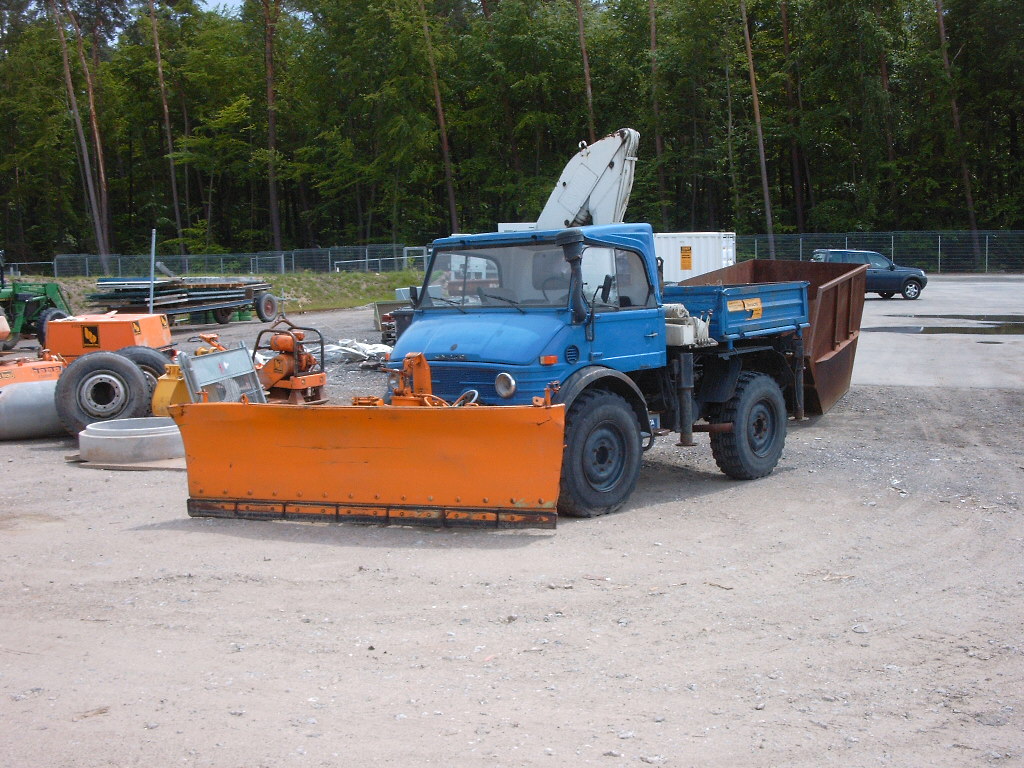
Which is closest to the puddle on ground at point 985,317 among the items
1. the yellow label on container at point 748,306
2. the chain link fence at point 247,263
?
the yellow label on container at point 748,306

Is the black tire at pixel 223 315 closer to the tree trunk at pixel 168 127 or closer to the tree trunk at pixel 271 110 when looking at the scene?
the tree trunk at pixel 271 110

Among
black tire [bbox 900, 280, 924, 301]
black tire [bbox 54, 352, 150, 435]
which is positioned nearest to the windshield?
black tire [bbox 54, 352, 150, 435]

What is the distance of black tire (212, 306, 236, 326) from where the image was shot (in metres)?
31.3

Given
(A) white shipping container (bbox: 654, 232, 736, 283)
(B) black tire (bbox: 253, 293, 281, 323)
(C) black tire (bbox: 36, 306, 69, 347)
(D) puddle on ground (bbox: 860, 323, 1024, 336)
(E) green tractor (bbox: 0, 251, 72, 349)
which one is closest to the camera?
(D) puddle on ground (bbox: 860, 323, 1024, 336)

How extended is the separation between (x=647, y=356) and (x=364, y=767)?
5567 mm

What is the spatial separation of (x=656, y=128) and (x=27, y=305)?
3531cm

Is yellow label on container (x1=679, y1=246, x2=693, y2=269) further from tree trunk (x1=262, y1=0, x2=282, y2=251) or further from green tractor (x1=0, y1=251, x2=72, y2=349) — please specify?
tree trunk (x1=262, y1=0, x2=282, y2=251)

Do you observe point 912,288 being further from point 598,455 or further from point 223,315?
point 598,455

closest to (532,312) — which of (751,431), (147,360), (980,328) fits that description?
(751,431)

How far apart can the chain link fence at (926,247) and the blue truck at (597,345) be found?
140ft

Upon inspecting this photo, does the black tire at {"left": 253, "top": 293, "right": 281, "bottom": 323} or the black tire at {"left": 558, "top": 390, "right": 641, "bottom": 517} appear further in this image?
the black tire at {"left": 253, "top": 293, "right": 281, "bottom": 323}

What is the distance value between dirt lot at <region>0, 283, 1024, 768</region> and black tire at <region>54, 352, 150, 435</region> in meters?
3.01

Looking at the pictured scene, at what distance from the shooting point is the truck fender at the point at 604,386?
8.00 meters

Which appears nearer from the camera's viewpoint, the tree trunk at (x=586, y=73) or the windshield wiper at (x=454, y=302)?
the windshield wiper at (x=454, y=302)
